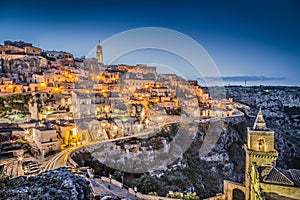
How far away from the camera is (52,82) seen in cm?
4484

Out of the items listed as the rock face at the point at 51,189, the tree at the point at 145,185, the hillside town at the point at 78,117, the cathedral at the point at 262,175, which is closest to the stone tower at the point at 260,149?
the cathedral at the point at 262,175

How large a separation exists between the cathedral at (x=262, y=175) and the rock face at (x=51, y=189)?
36.2 ft

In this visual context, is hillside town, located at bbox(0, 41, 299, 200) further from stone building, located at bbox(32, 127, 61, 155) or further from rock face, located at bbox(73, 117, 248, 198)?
rock face, located at bbox(73, 117, 248, 198)

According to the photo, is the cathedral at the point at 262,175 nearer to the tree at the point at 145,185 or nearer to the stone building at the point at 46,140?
the tree at the point at 145,185

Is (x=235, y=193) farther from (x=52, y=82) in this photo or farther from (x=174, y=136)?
(x=52, y=82)

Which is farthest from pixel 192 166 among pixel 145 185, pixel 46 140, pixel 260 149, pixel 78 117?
pixel 46 140

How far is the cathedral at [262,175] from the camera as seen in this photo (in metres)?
13.1

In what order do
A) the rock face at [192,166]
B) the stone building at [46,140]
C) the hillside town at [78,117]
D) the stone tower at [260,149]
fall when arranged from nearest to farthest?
the stone tower at [260,149]
the hillside town at [78,117]
the stone building at [46,140]
the rock face at [192,166]

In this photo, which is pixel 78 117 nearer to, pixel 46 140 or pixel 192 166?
pixel 46 140

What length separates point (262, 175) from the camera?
14586mm

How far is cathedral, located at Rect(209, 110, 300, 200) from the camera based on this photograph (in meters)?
13.1

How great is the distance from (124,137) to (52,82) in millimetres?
23131

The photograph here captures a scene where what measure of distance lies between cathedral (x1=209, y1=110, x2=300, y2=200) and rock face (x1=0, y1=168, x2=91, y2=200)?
11034 mm

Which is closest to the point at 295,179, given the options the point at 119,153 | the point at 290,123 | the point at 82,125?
the point at 119,153
